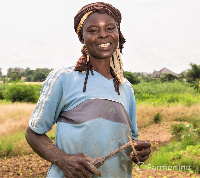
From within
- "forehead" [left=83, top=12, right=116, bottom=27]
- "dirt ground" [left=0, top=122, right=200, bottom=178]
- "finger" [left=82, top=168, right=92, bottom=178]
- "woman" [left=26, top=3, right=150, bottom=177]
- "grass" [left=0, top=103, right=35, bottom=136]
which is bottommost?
"dirt ground" [left=0, top=122, right=200, bottom=178]

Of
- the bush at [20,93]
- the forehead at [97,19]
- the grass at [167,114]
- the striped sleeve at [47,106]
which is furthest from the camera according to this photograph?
the bush at [20,93]

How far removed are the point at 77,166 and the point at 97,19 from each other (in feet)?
2.23

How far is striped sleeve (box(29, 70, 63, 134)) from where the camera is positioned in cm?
126

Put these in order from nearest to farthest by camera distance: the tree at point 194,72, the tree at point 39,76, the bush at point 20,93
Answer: the bush at point 20,93 → the tree at point 194,72 → the tree at point 39,76

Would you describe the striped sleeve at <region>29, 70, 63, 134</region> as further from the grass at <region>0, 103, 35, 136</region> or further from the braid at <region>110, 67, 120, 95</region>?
the grass at <region>0, 103, 35, 136</region>

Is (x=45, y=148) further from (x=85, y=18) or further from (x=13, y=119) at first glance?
(x=13, y=119)

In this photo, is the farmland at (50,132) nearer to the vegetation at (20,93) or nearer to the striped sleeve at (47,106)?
the striped sleeve at (47,106)

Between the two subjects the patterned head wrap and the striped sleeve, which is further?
the patterned head wrap

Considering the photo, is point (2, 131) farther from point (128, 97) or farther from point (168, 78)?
point (168, 78)

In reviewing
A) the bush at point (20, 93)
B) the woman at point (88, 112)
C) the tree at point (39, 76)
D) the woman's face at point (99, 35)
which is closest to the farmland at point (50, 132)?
the woman at point (88, 112)

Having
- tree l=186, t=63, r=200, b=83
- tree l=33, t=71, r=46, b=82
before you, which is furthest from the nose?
tree l=33, t=71, r=46, b=82

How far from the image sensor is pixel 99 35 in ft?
4.46

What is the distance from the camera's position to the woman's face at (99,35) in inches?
53.7

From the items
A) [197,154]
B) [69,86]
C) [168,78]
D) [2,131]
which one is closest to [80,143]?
[69,86]
